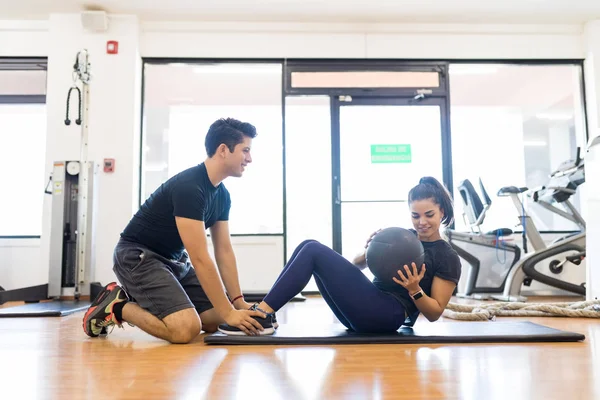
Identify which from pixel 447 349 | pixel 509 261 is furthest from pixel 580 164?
pixel 447 349

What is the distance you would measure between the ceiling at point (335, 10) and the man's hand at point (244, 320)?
3.62 metres

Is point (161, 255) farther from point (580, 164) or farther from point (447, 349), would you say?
point (580, 164)

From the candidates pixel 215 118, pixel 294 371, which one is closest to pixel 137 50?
pixel 215 118

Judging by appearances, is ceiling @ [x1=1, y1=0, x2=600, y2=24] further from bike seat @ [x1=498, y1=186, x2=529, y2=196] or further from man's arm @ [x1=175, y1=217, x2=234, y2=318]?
man's arm @ [x1=175, y1=217, x2=234, y2=318]

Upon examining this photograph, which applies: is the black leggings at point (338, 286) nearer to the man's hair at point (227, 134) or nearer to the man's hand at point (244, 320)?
the man's hand at point (244, 320)

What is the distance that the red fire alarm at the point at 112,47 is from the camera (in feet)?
16.4

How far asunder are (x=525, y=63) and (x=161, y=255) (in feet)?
15.5

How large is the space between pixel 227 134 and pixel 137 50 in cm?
344

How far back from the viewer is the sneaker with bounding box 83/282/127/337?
228 centimetres

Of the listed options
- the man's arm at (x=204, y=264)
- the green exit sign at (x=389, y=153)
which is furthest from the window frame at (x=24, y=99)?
the man's arm at (x=204, y=264)

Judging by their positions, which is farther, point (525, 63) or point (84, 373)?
point (525, 63)

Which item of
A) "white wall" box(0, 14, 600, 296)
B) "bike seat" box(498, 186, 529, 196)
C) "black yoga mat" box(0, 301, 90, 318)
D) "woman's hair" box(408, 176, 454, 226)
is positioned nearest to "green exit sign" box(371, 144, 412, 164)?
"white wall" box(0, 14, 600, 296)

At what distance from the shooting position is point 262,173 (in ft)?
18.8

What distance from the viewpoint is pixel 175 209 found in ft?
6.79
